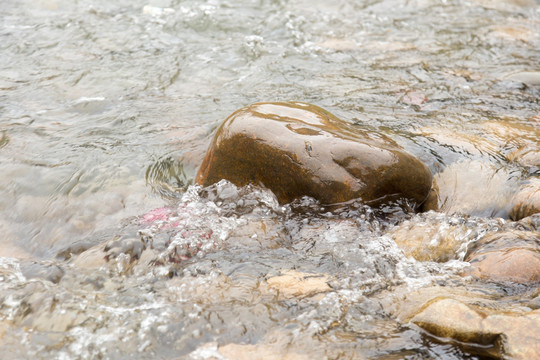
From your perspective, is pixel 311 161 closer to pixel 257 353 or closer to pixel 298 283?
pixel 298 283

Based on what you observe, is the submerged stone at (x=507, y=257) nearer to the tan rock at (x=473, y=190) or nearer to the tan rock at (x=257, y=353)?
the tan rock at (x=473, y=190)

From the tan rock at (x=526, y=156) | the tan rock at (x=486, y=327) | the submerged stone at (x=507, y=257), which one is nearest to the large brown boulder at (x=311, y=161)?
the submerged stone at (x=507, y=257)

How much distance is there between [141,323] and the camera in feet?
11.8

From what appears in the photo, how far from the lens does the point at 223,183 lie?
16.8 ft

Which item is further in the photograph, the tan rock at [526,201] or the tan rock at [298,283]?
the tan rock at [526,201]

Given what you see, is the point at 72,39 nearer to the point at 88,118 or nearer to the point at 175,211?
the point at 88,118

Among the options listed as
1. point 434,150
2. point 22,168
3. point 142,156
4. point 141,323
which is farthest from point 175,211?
point 434,150

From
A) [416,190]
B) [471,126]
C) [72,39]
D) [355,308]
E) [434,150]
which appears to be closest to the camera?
[355,308]

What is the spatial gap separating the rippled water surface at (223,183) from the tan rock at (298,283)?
2cm

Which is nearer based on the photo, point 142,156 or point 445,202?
point 445,202

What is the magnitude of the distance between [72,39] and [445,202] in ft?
21.6

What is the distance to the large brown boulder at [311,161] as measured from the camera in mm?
4746

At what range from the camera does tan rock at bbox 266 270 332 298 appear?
3.84 m

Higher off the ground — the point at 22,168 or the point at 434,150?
the point at 434,150
